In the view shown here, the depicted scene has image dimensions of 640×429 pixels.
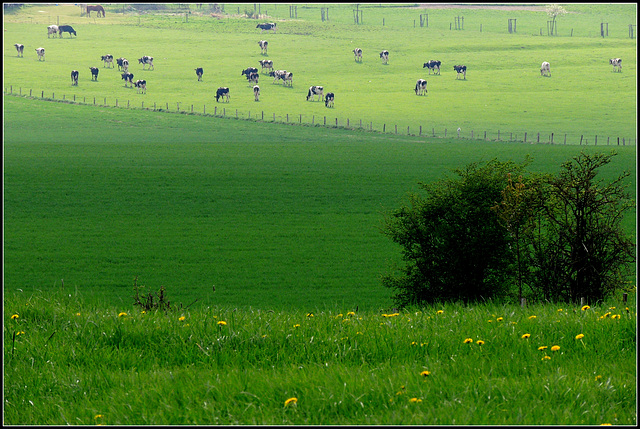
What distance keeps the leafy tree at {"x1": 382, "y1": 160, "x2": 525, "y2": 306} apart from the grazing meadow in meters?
2.26

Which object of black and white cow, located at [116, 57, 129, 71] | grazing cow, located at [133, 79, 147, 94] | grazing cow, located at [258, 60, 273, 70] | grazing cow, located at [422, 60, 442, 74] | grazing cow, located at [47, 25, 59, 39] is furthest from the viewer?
grazing cow, located at [47, 25, 59, 39]

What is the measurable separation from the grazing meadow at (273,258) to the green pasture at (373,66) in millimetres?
973

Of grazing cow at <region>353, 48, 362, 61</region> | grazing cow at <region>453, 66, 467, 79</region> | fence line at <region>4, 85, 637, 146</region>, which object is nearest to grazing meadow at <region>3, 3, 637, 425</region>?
fence line at <region>4, 85, 637, 146</region>

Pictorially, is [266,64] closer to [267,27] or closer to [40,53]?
[267,27]

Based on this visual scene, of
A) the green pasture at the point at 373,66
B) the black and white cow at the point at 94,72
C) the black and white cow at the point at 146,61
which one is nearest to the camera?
the green pasture at the point at 373,66

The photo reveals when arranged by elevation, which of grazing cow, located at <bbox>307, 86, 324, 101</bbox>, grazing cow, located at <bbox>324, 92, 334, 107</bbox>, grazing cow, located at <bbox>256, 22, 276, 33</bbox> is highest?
grazing cow, located at <bbox>256, 22, 276, 33</bbox>

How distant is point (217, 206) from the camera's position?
42156 millimetres

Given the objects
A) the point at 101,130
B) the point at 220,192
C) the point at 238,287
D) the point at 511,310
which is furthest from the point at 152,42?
the point at 511,310

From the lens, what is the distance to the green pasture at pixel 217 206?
25.4 m

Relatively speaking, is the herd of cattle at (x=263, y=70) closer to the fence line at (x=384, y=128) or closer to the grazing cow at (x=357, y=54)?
the grazing cow at (x=357, y=54)

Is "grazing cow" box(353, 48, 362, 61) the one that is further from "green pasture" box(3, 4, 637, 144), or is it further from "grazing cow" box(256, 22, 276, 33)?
"grazing cow" box(256, 22, 276, 33)

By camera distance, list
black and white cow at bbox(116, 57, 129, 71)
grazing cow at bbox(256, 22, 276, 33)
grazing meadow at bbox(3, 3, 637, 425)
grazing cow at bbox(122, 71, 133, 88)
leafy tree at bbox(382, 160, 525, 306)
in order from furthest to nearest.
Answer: grazing cow at bbox(256, 22, 276, 33)
black and white cow at bbox(116, 57, 129, 71)
grazing cow at bbox(122, 71, 133, 88)
leafy tree at bbox(382, 160, 525, 306)
grazing meadow at bbox(3, 3, 637, 425)

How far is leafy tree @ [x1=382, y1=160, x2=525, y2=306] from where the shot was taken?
16812 millimetres

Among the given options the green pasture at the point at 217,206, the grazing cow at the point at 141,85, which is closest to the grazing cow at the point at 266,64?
the grazing cow at the point at 141,85
